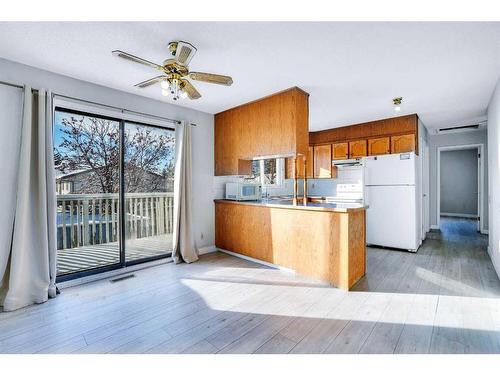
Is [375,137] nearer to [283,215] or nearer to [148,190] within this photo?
[283,215]

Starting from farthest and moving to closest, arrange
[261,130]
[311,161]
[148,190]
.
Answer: [311,161], [148,190], [261,130]

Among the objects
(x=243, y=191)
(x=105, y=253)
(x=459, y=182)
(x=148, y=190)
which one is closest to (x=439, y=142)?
(x=459, y=182)

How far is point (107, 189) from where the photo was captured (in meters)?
3.72

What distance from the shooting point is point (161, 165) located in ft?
13.4

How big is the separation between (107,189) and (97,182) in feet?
0.55

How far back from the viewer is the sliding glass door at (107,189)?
10.9 feet

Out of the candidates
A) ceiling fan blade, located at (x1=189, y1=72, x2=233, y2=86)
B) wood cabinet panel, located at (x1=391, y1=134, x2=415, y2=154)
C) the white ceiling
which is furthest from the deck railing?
wood cabinet panel, located at (x1=391, y1=134, x2=415, y2=154)

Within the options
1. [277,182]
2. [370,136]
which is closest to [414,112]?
[370,136]


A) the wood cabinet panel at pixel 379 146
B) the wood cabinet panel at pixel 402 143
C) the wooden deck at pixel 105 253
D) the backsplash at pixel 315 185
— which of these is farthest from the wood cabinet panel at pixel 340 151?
the wooden deck at pixel 105 253

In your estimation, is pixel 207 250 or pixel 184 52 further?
pixel 207 250

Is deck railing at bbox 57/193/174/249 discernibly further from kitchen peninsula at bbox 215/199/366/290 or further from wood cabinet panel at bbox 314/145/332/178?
wood cabinet panel at bbox 314/145/332/178

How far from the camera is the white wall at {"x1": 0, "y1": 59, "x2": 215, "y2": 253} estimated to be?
253cm

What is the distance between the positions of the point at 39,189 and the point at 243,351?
2.51 m
